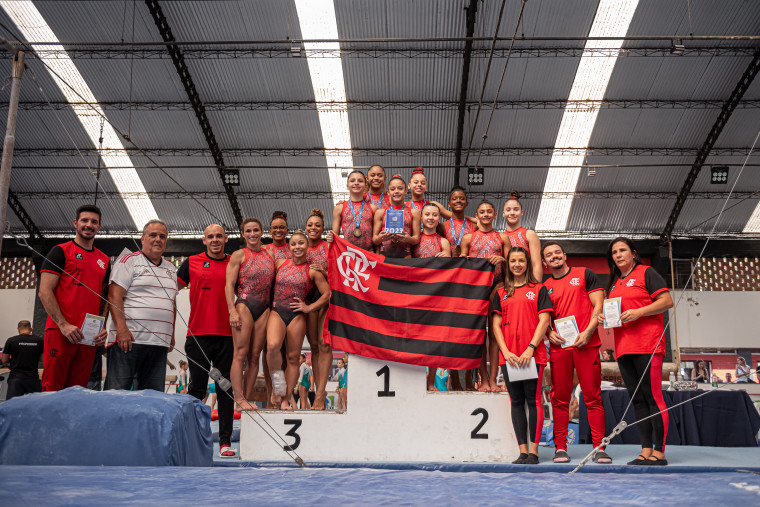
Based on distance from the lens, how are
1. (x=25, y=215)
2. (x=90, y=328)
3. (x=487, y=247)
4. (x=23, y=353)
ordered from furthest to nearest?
(x=25, y=215) < (x=23, y=353) < (x=487, y=247) < (x=90, y=328)

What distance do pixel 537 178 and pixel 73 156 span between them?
40.4 feet

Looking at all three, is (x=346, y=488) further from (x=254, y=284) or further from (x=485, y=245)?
(x=485, y=245)

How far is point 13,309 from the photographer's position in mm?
18156

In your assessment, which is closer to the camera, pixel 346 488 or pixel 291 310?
pixel 346 488

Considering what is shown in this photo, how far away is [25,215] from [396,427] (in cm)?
1679

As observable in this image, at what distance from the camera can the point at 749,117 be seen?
14594mm

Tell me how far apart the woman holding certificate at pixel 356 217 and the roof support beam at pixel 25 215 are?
44.5ft

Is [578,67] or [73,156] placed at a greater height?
[578,67]

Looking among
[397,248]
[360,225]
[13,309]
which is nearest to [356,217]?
[360,225]

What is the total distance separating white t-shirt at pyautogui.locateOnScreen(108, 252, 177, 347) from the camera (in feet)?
13.5

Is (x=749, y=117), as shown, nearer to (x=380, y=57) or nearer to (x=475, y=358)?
(x=380, y=57)

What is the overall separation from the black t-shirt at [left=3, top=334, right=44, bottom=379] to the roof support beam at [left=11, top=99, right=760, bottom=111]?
813 cm

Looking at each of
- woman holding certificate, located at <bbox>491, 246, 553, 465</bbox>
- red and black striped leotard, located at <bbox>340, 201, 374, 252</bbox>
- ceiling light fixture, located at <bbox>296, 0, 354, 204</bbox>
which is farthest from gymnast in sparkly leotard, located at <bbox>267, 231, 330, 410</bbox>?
ceiling light fixture, located at <bbox>296, 0, 354, 204</bbox>

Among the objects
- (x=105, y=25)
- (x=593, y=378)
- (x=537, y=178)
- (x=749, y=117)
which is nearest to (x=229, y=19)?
(x=105, y=25)
